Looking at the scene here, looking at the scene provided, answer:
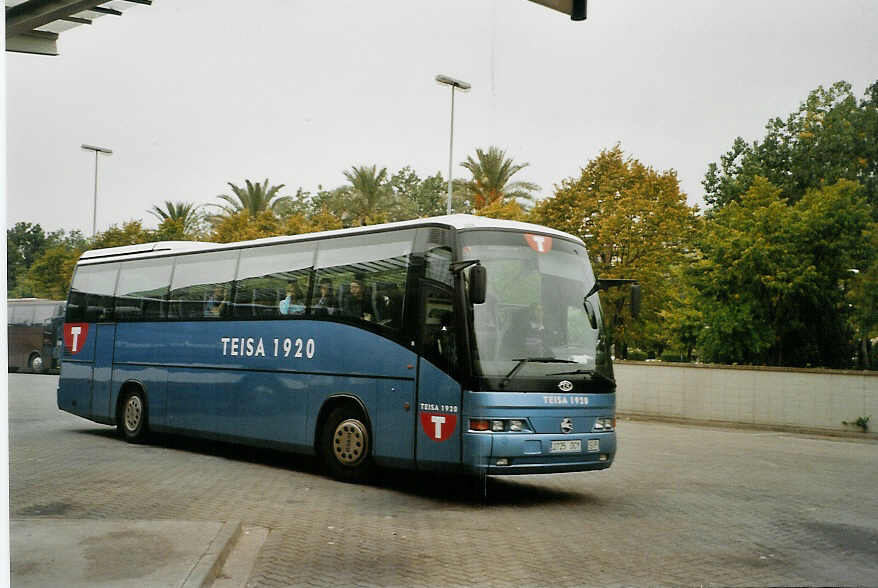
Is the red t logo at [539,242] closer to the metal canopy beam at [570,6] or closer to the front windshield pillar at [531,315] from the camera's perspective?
the front windshield pillar at [531,315]

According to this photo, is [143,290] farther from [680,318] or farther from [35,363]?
[35,363]

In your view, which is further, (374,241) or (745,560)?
(374,241)

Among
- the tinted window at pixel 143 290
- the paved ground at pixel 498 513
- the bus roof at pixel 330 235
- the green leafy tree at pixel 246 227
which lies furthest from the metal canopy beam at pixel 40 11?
the green leafy tree at pixel 246 227

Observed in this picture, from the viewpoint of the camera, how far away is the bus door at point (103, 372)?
55.7ft

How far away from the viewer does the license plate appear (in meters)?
10.6

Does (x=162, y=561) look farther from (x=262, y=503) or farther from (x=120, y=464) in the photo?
(x=120, y=464)

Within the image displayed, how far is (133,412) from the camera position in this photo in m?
16.5

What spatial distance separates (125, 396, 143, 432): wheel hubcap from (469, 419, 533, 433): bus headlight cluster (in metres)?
7.96

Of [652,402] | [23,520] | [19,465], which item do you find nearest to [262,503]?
[23,520]

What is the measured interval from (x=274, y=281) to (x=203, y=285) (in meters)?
1.92

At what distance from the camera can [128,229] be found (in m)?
37.9

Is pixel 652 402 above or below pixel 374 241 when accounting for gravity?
below

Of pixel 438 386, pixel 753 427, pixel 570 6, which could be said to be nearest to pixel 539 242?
pixel 438 386

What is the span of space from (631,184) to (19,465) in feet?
76.3
